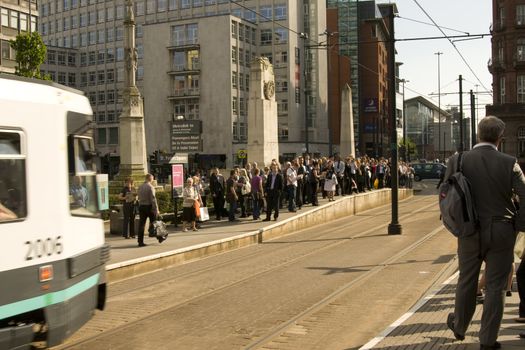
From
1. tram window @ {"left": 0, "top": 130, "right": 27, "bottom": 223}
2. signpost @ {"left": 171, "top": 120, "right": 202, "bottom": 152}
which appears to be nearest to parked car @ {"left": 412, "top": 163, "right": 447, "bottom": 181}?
signpost @ {"left": 171, "top": 120, "right": 202, "bottom": 152}

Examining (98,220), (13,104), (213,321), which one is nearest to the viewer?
(13,104)

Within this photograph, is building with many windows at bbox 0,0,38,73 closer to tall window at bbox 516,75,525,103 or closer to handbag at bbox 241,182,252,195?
handbag at bbox 241,182,252,195

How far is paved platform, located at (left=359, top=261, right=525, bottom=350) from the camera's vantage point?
634cm

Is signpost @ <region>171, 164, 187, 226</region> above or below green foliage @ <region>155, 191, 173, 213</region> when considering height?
above

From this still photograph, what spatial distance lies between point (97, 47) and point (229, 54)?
3250 cm

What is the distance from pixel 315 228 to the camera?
22.2 meters

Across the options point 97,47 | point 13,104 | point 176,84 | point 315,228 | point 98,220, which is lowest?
point 315,228

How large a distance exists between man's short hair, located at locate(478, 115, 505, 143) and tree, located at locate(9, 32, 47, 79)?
110 feet

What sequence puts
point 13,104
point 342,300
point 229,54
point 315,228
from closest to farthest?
point 13,104 → point 342,300 → point 315,228 → point 229,54

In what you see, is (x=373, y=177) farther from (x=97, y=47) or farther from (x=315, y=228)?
(x=97, y=47)

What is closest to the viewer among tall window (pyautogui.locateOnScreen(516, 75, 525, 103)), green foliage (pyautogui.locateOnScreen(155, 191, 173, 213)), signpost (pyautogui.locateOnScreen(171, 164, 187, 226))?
signpost (pyautogui.locateOnScreen(171, 164, 187, 226))

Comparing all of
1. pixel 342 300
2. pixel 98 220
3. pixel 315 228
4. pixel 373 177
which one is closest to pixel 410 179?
pixel 373 177

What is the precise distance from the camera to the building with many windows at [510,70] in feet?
245

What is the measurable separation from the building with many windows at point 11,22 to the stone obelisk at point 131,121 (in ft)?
127
